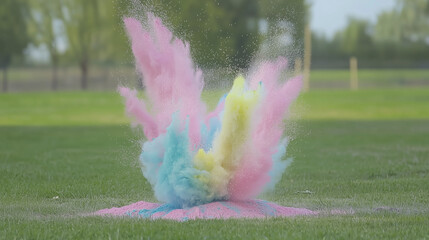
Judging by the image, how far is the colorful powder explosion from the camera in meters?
7.67

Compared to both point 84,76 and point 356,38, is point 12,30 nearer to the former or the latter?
point 84,76

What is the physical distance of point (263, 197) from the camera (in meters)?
9.65

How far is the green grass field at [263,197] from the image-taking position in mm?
6859

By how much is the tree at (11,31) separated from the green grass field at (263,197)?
94.3ft

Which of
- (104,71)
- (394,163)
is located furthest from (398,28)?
(394,163)

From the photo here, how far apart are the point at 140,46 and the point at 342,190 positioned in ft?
12.4

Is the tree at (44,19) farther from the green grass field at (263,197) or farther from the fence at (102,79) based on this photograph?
the green grass field at (263,197)

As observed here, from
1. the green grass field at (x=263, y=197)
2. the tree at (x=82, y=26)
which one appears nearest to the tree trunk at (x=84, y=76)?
the tree at (x=82, y=26)

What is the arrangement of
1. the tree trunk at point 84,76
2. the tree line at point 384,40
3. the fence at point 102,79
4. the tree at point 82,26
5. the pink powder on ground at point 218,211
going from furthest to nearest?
the tree line at point 384,40 < the fence at point 102,79 < the tree trunk at point 84,76 < the tree at point 82,26 < the pink powder on ground at point 218,211

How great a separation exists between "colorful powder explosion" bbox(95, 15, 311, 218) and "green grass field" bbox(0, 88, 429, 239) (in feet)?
1.38

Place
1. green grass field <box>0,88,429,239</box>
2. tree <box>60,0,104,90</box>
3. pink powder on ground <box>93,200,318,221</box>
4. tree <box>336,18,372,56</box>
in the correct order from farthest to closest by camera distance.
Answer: tree <box>336,18,372,56</box> < tree <box>60,0,104,90</box> < pink powder on ground <box>93,200,318,221</box> < green grass field <box>0,88,429,239</box>

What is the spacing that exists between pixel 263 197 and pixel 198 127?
80.2 inches

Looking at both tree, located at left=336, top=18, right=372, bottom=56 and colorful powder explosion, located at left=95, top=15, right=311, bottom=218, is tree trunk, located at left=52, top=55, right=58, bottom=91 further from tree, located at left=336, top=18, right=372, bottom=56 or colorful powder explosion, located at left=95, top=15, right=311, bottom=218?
colorful powder explosion, located at left=95, top=15, right=311, bottom=218

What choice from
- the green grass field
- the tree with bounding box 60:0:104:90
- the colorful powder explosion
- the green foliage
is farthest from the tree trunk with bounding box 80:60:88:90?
the colorful powder explosion
